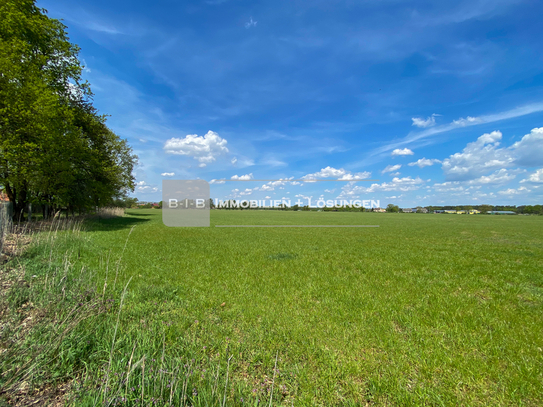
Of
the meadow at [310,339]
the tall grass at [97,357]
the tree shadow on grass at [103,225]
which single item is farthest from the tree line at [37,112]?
the tall grass at [97,357]

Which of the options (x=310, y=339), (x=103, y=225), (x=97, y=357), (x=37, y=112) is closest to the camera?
(x=97, y=357)

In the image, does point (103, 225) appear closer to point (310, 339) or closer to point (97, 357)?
point (97, 357)

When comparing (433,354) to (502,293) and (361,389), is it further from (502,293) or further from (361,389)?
(502,293)

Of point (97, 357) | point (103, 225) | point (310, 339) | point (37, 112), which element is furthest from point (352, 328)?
point (103, 225)

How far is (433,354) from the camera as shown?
3.85 metres

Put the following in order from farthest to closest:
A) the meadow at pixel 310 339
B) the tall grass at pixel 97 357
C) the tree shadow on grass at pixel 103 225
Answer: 1. the tree shadow on grass at pixel 103 225
2. the meadow at pixel 310 339
3. the tall grass at pixel 97 357

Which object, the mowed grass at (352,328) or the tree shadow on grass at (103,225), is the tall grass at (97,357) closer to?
the mowed grass at (352,328)

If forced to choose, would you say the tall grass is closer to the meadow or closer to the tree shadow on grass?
the meadow

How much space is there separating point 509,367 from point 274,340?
3744mm

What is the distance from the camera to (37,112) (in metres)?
15.9

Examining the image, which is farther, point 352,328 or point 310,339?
point 352,328

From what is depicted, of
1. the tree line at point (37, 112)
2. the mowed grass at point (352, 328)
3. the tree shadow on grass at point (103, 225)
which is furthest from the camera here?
the tree shadow on grass at point (103, 225)

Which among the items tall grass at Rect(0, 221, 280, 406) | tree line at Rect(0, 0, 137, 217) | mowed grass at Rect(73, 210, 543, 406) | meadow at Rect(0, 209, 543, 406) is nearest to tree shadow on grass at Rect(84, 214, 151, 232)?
tree line at Rect(0, 0, 137, 217)

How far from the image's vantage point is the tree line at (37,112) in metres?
15.1
